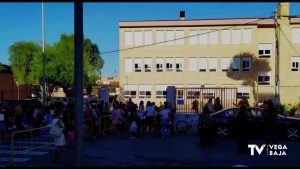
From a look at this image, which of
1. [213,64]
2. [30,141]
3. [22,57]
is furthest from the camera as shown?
[22,57]

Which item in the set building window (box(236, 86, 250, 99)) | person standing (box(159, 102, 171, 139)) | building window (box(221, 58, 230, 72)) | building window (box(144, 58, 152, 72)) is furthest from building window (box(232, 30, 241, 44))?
person standing (box(159, 102, 171, 139))

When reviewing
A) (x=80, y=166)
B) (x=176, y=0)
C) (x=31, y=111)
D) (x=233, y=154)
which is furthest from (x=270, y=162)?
(x=31, y=111)

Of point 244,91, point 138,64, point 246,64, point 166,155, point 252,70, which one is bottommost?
point 166,155

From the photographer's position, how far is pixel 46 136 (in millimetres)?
17641

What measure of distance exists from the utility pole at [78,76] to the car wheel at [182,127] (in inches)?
526

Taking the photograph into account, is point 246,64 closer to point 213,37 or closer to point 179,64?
point 213,37

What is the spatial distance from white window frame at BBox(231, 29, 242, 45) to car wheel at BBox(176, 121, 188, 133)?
3014cm

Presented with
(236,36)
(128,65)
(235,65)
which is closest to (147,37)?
(128,65)

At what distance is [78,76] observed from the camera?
20.8 ft

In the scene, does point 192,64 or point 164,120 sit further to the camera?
point 192,64

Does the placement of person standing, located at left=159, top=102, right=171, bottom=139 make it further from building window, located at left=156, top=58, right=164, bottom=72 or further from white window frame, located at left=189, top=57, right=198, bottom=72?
building window, located at left=156, top=58, right=164, bottom=72

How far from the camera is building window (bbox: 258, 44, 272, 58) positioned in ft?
156

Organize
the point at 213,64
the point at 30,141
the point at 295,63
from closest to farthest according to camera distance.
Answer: the point at 30,141 → the point at 295,63 → the point at 213,64
